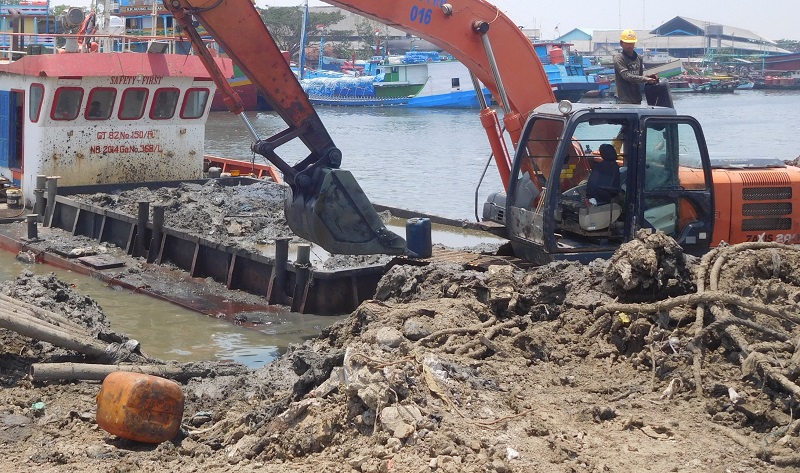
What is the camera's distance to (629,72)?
383 inches

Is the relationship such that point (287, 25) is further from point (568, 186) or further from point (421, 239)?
point (568, 186)

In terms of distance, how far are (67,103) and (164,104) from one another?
157 centimetres

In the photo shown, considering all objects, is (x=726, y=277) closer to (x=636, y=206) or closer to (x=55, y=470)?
(x=636, y=206)

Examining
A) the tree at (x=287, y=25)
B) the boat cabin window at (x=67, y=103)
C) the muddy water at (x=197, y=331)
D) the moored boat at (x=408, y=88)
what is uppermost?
the tree at (x=287, y=25)

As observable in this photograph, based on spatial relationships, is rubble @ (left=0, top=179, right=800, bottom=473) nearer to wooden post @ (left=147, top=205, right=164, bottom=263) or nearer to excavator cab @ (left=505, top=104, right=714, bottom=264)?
excavator cab @ (left=505, top=104, right=714, bottom=264)

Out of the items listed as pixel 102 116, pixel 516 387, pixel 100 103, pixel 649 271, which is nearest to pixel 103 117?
pixel 102 116

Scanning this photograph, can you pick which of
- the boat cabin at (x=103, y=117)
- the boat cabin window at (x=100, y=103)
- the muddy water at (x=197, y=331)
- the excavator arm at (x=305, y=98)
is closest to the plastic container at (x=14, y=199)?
the boat cabin at (x=103, y=117)

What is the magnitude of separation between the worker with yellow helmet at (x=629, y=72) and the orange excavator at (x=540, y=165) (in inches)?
7.8

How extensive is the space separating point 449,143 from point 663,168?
30.6m

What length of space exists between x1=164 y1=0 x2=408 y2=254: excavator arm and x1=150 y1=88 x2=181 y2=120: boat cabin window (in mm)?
6373

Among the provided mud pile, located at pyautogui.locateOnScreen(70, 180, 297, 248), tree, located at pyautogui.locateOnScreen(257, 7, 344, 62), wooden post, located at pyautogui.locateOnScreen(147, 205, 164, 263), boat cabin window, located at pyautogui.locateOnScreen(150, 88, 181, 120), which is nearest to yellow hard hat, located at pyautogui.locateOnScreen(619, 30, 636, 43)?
mud pile, located at pyautogui.locateOnScreen(70, 180, 297, 248)

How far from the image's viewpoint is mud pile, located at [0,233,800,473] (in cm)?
532

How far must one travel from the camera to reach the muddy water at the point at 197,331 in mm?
10391

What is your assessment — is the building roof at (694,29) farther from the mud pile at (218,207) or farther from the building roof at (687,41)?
the mud pile at (218,207)
